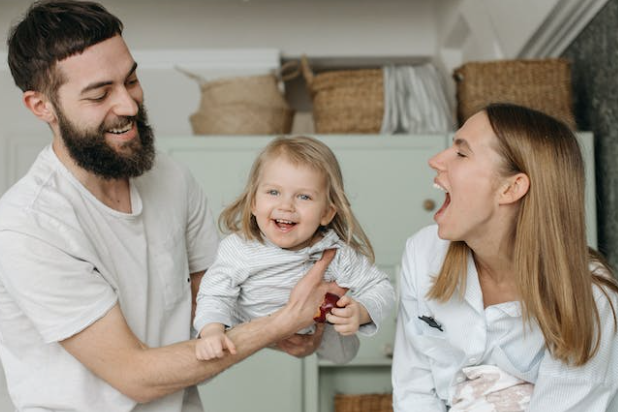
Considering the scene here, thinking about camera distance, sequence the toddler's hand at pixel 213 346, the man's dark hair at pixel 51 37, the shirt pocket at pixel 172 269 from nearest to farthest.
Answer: the toddler's hand at pixel 213 346 < the man's dark hair at pixel 51 37 < the shirt pocket at pixel 172 269

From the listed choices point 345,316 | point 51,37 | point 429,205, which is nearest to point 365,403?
point 429,205

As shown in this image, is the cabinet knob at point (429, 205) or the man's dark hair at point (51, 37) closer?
the man's dark hair at point (51, 37)

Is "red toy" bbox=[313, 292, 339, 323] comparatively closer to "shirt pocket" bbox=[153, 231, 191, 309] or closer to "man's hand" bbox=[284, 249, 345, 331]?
"man's hand" bbox=[284, 249, 345, 331]

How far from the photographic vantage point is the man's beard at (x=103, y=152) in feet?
5.74

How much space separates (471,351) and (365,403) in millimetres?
1177

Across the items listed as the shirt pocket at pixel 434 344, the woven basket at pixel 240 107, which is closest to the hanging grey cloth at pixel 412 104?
the woven basket at pixel 240 107

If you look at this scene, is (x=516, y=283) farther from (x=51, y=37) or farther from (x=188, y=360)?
(x=51, y=37)

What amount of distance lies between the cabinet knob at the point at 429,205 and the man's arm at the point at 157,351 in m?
1.39

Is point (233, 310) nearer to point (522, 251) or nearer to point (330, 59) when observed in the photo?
point (522, 251)

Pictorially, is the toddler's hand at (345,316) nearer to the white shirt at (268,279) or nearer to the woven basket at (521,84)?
the white shirt at (268,279)

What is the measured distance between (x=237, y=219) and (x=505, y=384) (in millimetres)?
721

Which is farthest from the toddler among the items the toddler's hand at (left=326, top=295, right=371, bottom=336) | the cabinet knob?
the cabinet knob

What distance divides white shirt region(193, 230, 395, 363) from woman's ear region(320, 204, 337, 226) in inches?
1.5

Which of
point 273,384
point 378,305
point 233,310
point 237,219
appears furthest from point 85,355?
point 273,384
